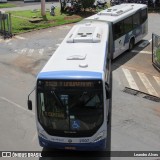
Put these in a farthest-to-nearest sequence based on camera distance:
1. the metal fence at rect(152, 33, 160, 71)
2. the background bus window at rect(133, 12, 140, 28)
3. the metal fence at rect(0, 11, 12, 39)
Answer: the metal fence at rect(0, 11, 12, 39)
the background bus window at rect(133, 12, 140, 28)
the metal fence at rect(152, 33, 160, 71)

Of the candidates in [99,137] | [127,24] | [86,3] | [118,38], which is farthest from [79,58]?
[86,3]

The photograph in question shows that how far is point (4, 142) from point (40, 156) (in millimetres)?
1786

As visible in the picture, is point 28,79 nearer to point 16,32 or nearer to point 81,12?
point 16,32

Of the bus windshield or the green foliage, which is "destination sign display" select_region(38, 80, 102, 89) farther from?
the green foliage

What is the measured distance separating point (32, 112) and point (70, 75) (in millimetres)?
5150

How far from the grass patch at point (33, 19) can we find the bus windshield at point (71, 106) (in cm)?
2032

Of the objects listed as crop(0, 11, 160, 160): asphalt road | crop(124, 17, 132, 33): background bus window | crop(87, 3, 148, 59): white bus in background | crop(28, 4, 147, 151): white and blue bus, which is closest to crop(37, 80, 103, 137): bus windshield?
crop(28, 4, 147, 151): white and blue bus

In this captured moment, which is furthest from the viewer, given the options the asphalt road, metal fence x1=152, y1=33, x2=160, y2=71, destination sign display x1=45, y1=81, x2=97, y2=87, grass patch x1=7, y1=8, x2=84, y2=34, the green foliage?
the green foliage

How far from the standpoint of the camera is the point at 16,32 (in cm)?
3178

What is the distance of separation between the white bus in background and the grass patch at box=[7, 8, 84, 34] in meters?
9.22

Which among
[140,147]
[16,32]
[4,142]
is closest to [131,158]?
[140,147]

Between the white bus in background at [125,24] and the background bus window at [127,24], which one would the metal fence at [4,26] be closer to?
the white bus in background at [125,24]

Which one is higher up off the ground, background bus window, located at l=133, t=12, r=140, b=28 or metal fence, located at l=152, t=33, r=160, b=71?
background bus window, located at l=133, t=12, r=140, b=28

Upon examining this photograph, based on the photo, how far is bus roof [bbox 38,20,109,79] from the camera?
1238 cm
